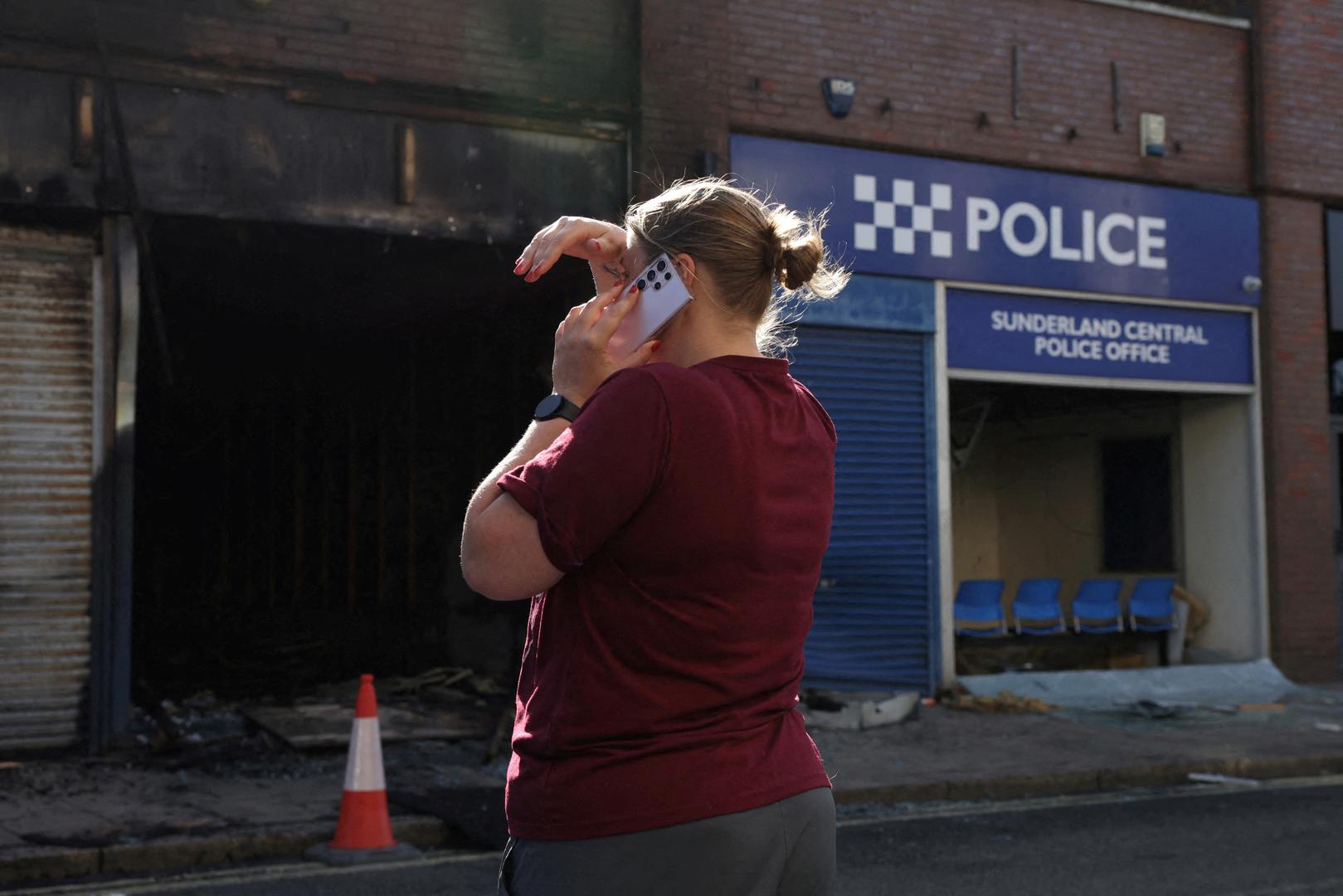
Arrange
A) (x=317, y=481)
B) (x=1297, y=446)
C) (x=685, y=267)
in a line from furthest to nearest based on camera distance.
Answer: (x=317, y=481)
(x=1297, y=446)
(x=685, y=267)

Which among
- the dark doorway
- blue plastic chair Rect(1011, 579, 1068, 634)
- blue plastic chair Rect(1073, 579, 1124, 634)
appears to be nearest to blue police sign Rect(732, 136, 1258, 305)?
the dark doorway

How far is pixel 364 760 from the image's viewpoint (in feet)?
23.5

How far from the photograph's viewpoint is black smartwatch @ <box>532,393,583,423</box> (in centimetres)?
212

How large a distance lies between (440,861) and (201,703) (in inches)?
200

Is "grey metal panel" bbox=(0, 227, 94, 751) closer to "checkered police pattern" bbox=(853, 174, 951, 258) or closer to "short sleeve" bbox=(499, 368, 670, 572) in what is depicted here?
"checkered police pattern" bbox=(853, 174, 951, 258)

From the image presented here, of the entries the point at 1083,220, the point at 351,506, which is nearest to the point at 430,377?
the point at 351,506

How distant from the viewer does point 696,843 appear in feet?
6.30

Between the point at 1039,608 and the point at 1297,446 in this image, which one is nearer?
the point at 1297,446

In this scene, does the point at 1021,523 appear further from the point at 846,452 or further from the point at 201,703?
the point at 201,703

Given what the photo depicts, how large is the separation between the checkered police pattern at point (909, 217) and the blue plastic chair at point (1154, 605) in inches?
167

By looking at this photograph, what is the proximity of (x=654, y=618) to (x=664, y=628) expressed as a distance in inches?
0.8

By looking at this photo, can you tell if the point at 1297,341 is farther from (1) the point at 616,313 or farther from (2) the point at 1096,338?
(1) the point at 616,313

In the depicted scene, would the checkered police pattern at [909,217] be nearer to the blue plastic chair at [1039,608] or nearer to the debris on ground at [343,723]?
the blue plastic chair at [1039,608]

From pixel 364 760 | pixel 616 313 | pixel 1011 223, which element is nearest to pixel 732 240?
pixel 616 313
